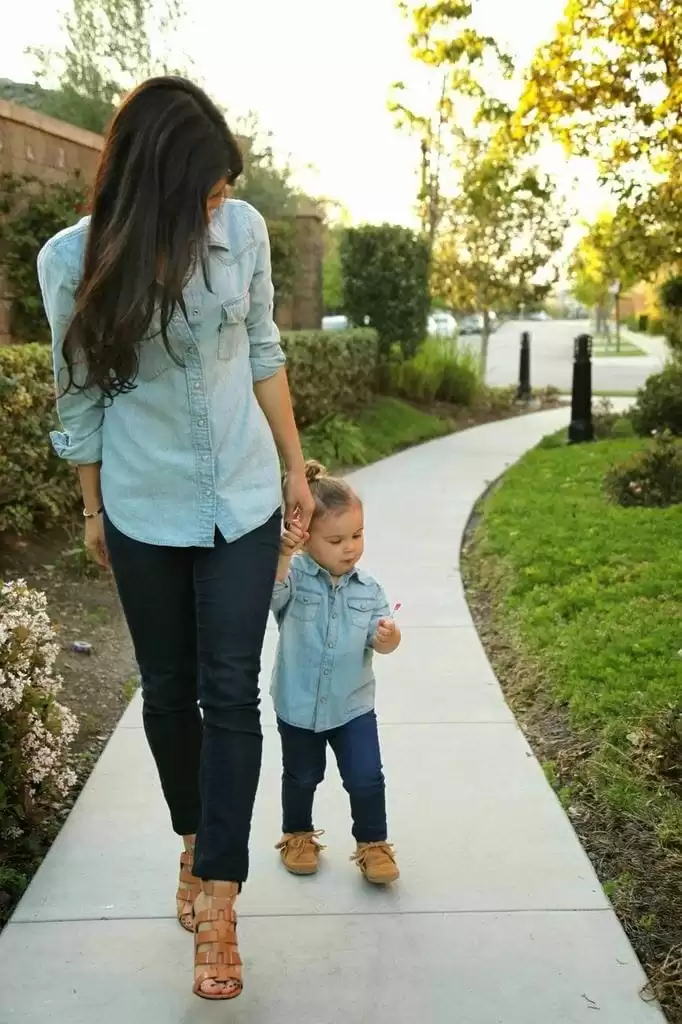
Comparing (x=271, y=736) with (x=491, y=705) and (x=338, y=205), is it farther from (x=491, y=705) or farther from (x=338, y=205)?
(x=338, y=205)

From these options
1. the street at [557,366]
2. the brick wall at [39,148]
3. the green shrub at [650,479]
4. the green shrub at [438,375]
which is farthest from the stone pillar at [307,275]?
the green shrub at [650,479]

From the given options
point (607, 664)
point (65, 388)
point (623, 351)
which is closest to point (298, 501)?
point (65, 388)

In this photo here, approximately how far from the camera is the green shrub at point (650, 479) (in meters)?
7.64

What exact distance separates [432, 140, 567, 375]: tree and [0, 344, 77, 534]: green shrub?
11739 millimetres

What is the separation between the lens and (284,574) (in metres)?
2.77

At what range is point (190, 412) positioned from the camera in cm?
240

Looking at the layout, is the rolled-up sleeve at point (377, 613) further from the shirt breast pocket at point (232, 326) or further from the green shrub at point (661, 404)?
the green shrub at point (661, 404)

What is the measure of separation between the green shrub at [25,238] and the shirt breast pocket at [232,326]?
247 inches

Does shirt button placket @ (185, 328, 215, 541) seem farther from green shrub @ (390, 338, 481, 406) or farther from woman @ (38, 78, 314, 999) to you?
green shrub @ (390, 338, 481, 406)

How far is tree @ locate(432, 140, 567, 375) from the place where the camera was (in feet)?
56.4

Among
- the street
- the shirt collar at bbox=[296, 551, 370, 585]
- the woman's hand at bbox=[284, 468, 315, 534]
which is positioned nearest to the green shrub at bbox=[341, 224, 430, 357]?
the street

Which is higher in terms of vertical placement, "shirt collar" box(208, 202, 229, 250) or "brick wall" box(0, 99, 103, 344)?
"brick wall" box(0, 99, 103, 344)

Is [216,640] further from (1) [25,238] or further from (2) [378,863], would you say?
(1) [25,238]

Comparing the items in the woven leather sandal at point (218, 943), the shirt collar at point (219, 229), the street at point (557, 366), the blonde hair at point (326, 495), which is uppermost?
the shirt collar at point (219, 229)
